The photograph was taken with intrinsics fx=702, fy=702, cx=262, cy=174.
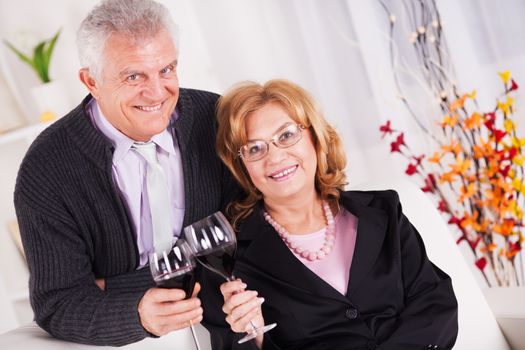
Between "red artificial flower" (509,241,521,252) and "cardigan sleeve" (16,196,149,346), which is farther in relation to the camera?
"red artificial flower" (509,241,521,252)

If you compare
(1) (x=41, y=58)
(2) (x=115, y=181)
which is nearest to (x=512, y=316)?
(2) (x=115, y=181)

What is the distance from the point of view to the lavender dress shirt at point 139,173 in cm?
211

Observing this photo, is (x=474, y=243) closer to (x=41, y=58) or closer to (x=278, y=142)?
(x=278, y=142)

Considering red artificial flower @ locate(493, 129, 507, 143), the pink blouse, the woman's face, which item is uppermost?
the woman's face

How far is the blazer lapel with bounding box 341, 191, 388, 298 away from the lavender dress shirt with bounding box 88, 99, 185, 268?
53 centimetres

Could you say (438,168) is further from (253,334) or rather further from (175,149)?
(253,334)

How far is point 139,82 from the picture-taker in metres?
1.96

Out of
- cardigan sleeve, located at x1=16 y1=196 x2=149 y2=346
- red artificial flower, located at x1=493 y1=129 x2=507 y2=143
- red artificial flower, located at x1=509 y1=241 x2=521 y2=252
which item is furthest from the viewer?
red artificial flower, located at x1=509 y1=241 x2=521 y2=252

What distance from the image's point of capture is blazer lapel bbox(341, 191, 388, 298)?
6.41 feet

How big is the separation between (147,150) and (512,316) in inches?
48.3

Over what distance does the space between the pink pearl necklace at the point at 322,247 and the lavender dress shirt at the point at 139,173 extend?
298 mm

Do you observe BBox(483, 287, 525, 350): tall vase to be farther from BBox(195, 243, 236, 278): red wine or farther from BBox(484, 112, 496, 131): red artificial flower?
BBox(195, 243, 236, 278): red wine

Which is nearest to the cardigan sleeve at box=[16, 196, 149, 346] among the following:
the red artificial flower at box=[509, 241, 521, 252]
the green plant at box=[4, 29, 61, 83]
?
the red artificial flower at box=[509, 241, 521, 252]

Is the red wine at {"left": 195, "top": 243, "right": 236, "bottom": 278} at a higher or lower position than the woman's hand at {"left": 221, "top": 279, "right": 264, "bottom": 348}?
higher
